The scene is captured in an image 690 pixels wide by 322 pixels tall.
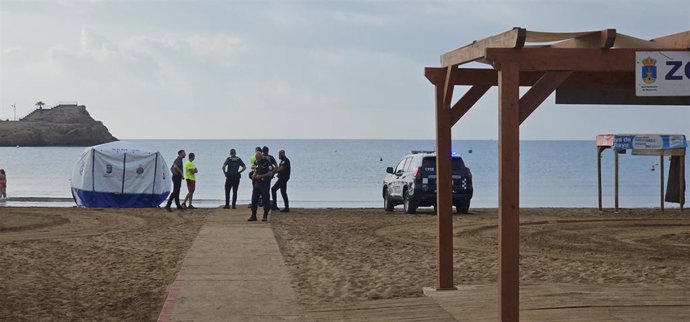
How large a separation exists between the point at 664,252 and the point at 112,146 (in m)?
19.4

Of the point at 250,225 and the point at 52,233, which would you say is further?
the point at 250,225

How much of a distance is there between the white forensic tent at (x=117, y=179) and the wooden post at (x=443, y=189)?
2049 centimetres

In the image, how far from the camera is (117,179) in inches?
1173

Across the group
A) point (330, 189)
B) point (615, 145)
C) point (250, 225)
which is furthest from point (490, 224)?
point (330, 189)

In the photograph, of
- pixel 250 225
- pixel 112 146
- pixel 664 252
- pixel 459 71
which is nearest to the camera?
pixel 459 71

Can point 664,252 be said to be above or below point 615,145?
below

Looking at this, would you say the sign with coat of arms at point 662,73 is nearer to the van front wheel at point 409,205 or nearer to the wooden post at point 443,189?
the wooden post at point 443,189

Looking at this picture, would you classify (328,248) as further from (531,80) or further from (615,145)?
(615,145)

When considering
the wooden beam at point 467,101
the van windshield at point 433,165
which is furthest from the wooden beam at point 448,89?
the van windshield at point 433,165

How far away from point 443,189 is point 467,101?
0.97m

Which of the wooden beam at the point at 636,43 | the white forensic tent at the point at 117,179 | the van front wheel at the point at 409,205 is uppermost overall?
the wooden beam at the point at 636,43

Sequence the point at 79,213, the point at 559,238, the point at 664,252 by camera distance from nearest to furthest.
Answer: the point at 664,252, the point at 559,238, the point at 79,213

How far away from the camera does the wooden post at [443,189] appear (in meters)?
10.3

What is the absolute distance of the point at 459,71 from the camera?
10.4 meters
